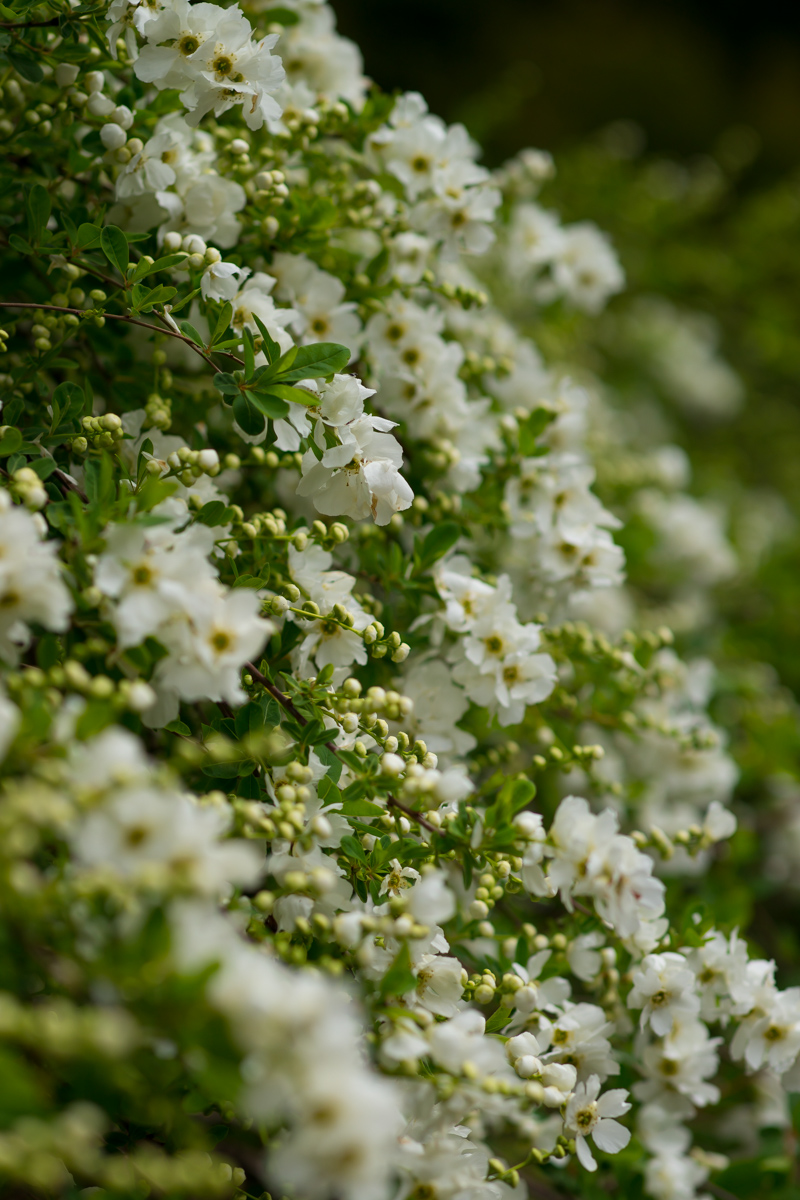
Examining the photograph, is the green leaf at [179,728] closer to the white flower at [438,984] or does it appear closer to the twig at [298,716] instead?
the twig at [298,716]

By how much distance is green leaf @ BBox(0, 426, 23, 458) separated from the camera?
999mm

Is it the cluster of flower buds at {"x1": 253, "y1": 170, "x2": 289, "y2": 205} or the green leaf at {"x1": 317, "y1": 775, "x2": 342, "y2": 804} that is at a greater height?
the cluster of flower buds at {"x1": 253, "y1": 170, "x2": 289, "y2": 205}

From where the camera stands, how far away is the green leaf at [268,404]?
42.2 inches

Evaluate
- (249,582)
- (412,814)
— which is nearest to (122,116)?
(249,582)

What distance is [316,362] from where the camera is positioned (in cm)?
110

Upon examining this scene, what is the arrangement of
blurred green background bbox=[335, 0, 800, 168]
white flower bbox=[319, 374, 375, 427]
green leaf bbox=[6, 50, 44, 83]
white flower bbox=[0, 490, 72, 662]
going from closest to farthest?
white flower bbox=[0, 490, 72, 662], white flower bbox=[319, 374, 375, 427], green leaf bbox=[6, 50, 44, 83], blurred green background bbox=[335, 0, 800, 168]

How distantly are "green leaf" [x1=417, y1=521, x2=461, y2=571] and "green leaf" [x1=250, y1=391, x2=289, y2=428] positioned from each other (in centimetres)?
34

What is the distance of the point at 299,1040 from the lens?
650 millimetres

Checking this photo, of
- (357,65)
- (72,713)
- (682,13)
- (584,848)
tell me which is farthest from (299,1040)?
(682,13)

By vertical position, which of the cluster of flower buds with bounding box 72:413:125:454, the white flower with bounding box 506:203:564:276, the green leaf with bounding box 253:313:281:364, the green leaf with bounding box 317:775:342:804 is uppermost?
the white flower with bounding box 506:203:564:276

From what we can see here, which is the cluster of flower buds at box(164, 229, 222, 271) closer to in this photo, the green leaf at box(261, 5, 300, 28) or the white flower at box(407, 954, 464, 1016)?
the green leaf at box(261, 5, 300, 28)

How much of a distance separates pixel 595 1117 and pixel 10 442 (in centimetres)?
111

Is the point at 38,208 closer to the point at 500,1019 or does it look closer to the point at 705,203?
the point at 500,1019

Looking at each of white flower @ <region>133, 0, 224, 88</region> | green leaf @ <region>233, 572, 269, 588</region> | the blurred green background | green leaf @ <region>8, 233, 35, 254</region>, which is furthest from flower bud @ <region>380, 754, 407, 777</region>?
the blurred green background
